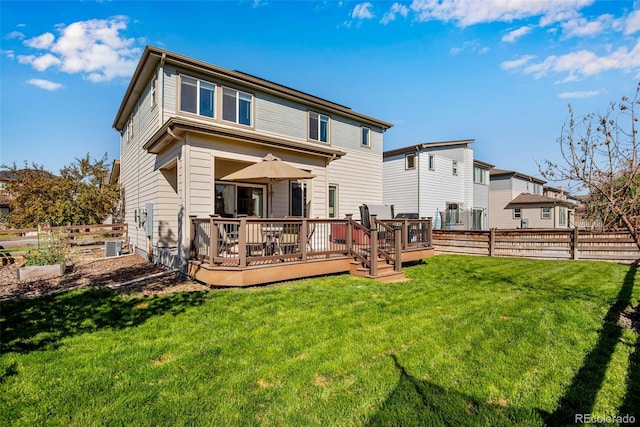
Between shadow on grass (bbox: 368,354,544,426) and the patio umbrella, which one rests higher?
the patio umbrella

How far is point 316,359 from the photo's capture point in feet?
11.2

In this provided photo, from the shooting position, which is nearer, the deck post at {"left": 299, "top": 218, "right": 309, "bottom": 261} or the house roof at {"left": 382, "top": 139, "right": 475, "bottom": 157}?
the deck post at {"left": 299, "top": 218, "right": 309, "bottom": 261}

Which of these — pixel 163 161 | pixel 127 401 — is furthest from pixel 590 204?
pixel 163 161

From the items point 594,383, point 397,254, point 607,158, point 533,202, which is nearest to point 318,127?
point 397,254

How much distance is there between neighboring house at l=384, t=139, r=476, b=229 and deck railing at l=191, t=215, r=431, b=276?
1093 centimetres

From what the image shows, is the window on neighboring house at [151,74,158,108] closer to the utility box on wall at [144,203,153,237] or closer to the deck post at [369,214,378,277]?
the utility box on wall at [144,203,153,237]

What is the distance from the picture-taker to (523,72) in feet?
34.5

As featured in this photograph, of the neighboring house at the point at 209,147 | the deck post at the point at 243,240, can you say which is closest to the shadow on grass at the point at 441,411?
the deck post at the point at 243,240

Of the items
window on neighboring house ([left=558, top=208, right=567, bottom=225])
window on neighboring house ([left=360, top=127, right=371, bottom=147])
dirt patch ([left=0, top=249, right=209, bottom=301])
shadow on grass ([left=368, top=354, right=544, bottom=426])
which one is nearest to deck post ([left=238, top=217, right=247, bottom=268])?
dirt patch ([left=0, top=249, right=209, bottom=301])

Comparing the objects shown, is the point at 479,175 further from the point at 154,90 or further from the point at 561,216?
the point at 154,90

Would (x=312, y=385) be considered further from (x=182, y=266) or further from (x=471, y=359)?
(x=182, y=266)

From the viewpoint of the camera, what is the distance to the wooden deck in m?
6.43

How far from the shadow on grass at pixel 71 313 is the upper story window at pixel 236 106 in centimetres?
683

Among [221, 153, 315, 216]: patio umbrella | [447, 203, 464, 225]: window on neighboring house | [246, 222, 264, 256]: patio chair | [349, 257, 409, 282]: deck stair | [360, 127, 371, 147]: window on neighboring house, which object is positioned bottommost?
[349, 257, 409, 282]: deck stair
